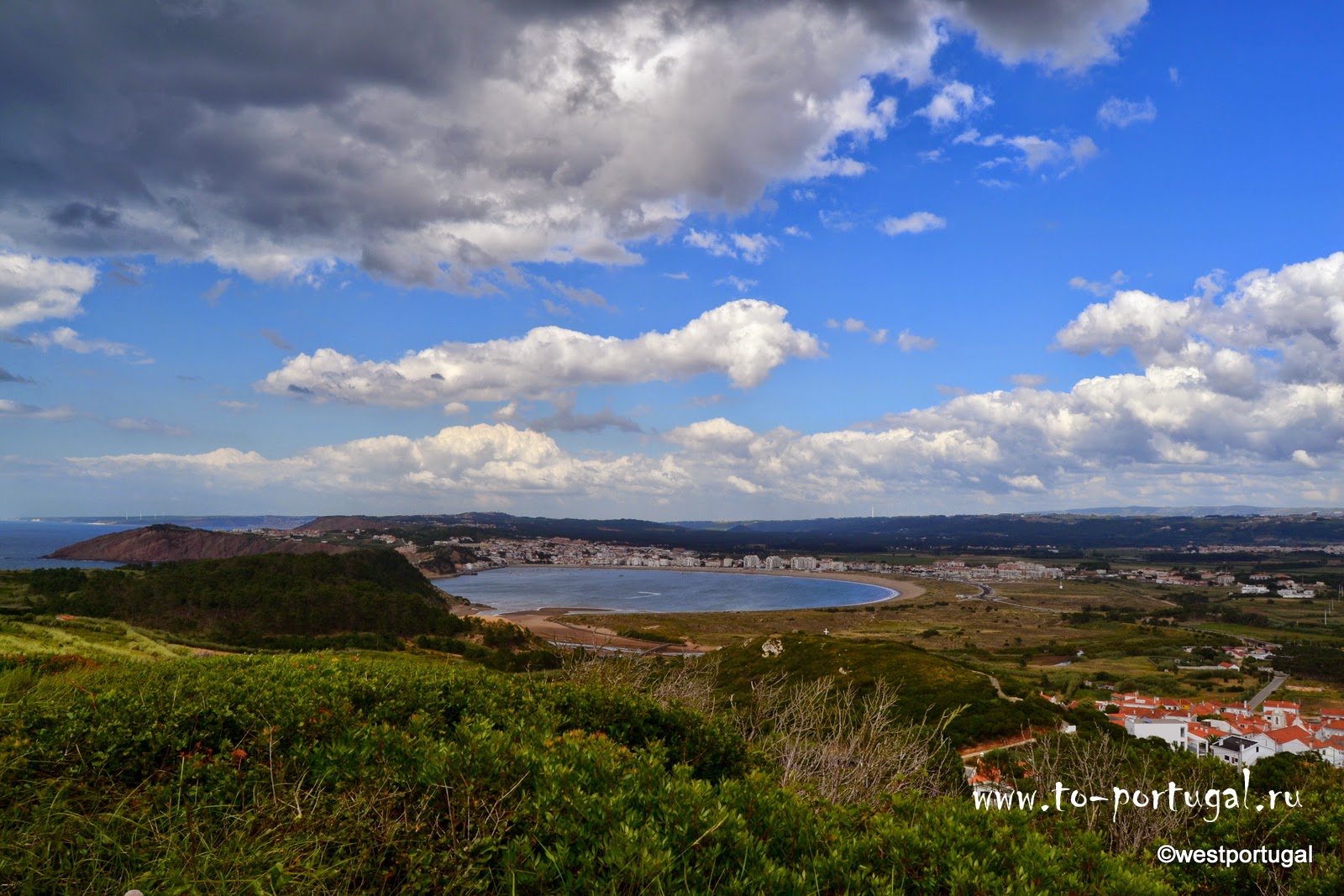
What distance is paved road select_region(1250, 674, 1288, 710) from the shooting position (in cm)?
3956

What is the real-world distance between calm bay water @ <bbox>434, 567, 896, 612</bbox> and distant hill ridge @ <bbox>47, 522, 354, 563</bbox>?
90.3 feet

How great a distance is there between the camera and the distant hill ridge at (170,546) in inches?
4267

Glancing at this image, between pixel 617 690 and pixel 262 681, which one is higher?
pixel 262 681

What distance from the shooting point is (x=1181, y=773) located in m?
11.9

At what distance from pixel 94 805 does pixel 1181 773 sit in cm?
1466

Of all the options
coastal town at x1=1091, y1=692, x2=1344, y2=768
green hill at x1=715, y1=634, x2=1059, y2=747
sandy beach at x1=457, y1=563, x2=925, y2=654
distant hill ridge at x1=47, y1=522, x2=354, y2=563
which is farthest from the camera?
distant hill ridge at x1=47, y1=522, x2=354, y2=563

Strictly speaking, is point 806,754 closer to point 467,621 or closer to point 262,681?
point 262,681

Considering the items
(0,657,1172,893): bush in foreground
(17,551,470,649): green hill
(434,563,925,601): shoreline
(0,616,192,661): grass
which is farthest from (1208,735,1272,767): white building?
(434,563,925,601): shoreline

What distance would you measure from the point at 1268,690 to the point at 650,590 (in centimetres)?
8565

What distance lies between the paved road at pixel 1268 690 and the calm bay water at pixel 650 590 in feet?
173

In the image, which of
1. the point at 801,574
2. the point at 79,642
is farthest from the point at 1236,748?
the point at 801,574

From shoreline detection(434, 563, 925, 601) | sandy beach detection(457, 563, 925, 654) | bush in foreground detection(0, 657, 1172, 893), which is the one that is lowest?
shoreline detection(434, 563, 925, 601)

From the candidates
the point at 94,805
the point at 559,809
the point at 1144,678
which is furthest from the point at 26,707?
the point at 1144,678

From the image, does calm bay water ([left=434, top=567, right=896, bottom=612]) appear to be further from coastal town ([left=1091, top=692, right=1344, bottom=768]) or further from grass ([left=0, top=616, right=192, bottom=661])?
grass ([left=0, top=616, right=192, bottom=661])
